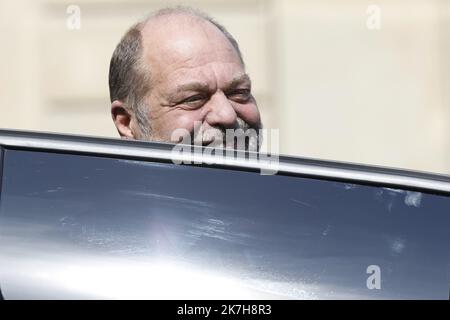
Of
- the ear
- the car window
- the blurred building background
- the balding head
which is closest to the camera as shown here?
the car window

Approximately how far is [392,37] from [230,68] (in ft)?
14.7

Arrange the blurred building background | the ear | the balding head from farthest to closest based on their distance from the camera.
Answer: the blurred building background → the ear → the balding head

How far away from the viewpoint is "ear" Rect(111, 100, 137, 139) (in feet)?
12.6

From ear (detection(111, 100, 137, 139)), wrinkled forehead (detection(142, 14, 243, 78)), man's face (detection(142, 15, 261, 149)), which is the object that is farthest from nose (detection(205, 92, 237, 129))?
ear (detection(111, 100, 137, 139))

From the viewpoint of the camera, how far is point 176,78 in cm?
388

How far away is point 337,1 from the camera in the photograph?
819cm

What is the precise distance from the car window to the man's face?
109 centimetres

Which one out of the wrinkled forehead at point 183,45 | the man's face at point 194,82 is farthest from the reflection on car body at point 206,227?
the wrinkled forehead at point 183,45

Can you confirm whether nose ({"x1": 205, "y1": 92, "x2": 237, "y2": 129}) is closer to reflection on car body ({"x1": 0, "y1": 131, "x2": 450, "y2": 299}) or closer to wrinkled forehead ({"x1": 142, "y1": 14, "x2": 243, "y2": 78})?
wrinkled forehead ({"x1": 142, "y1": 14, "x2": 243, "y2": 78})

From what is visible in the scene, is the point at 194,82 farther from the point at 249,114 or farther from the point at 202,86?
the point at 249,114

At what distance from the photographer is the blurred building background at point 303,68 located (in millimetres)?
8141

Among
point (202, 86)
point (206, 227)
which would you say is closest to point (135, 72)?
point (202, 86)

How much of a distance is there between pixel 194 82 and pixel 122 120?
25 cm

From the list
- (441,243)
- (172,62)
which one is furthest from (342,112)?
(441,243)
